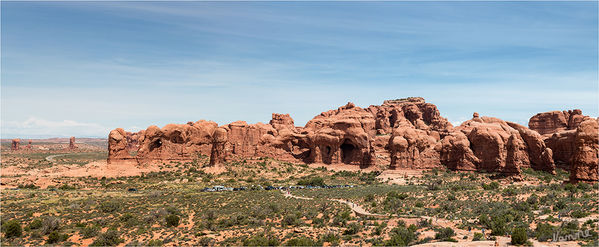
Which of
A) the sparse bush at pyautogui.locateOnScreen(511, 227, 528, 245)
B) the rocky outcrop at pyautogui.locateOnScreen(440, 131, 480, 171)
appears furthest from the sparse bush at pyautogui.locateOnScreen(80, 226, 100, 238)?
the rocky outcrop at pyautogui.locateOnScreen(440, 131, 480, 171)

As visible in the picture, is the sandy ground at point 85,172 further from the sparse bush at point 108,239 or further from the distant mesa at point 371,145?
the sparse bush at point 108,239

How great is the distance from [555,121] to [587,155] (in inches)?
1991

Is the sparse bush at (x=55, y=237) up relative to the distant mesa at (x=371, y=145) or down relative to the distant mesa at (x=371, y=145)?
down

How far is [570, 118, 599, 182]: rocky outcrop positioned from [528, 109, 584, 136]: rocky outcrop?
152 feet

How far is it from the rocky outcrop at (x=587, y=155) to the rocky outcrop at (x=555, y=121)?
46.3 meters

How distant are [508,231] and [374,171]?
1507 inches

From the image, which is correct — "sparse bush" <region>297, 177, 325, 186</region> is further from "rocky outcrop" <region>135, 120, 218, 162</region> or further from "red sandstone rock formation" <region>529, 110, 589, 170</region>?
"red sandstone rock formation" <region>529, 110, 589, 170</region>

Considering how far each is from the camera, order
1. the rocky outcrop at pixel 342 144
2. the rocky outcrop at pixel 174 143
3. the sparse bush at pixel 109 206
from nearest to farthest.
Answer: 1. the sparse bush at pixel 109 206
2. the rocky outcrop at pixel 174 143
3. the rocky outcrop at pixel 342 144

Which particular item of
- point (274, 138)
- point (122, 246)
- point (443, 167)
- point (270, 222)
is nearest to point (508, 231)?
point (270, 222)

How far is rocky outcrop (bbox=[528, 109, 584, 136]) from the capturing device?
266ft

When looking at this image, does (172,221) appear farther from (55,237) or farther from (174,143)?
(174,143)

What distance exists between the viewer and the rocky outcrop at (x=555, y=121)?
3194 inches

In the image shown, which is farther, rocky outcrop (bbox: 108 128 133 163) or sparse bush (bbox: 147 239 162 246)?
rocky outcrop (bbox: 108 128 133 163)

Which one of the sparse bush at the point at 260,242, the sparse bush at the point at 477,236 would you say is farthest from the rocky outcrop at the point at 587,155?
the sparse bush at the point at 260,242
